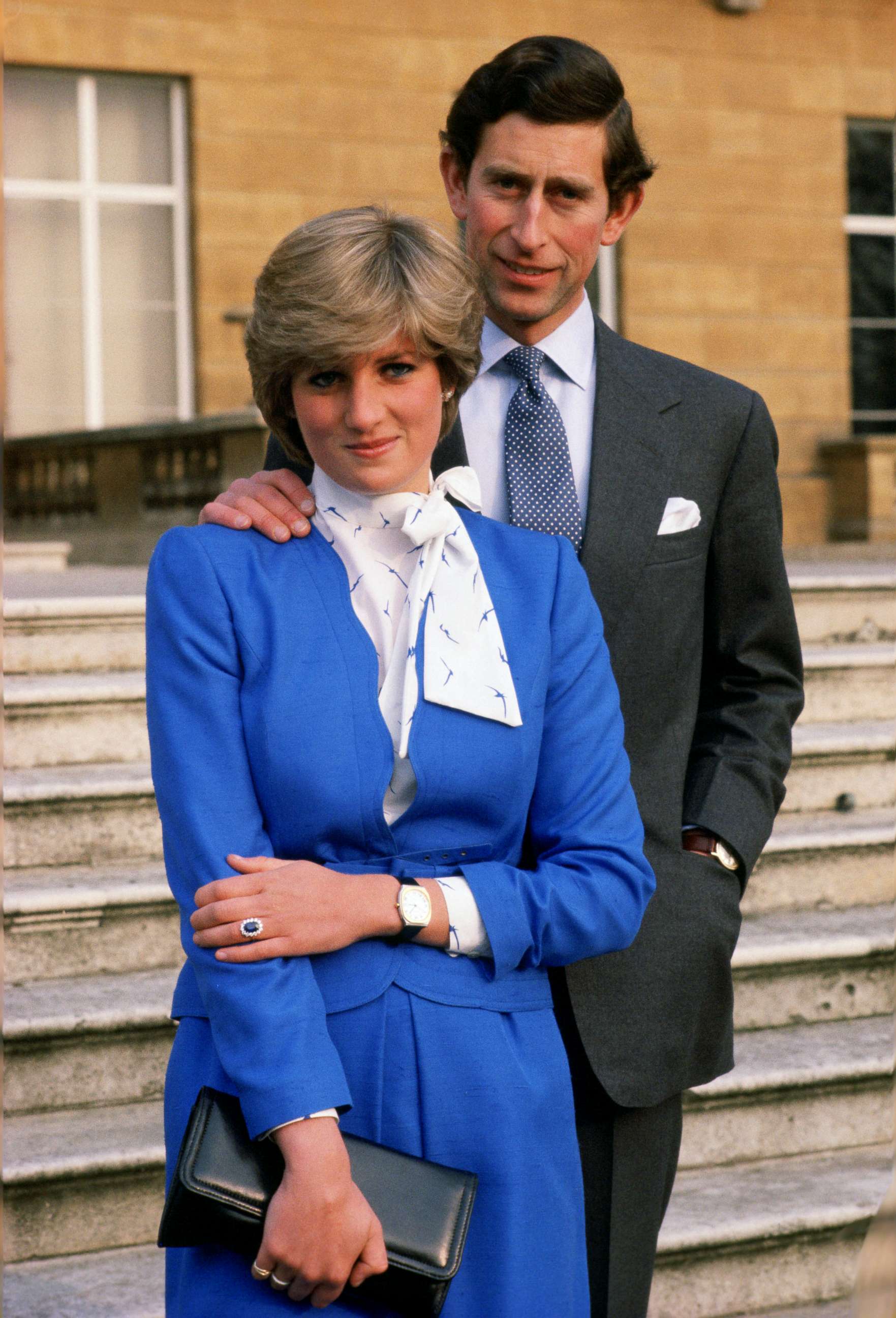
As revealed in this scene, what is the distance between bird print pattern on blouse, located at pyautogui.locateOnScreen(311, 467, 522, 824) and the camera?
1.47 m

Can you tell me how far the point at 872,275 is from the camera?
1111 centimetres

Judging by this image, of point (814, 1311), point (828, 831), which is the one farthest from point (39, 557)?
point (814, 1311)

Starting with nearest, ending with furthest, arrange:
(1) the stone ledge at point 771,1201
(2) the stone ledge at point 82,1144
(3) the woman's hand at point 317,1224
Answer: (3) the woman's hand at point 317,1224
(2) the stone ledge at point 82,1144
(1) the stone ledge at point 771,1201

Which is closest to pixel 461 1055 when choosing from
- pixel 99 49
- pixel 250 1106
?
pixel 250 1106

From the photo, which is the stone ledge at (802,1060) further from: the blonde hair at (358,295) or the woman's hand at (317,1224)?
the blonde hair at (358,295)

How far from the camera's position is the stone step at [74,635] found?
433 cm

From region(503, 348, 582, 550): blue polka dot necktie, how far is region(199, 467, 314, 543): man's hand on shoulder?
0.36 metres

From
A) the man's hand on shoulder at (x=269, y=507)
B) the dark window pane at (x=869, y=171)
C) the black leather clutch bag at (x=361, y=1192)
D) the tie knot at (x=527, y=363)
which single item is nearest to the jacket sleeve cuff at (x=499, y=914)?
the black leather clutch bag at (x=361, y=1192)

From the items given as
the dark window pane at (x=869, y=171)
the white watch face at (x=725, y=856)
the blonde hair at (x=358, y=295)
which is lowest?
the white watch face at (x=725, y=856)

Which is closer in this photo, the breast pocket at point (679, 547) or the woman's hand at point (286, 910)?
the woman's hand at point (286, 910)

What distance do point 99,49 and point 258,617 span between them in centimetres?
878

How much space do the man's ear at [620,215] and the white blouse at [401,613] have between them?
0.51 m

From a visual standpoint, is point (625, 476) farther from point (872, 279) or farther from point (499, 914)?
point (872, 279)

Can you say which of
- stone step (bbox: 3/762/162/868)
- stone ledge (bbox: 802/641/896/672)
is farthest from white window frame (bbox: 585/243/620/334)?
stone step (bbox: 3/762/162/868)
